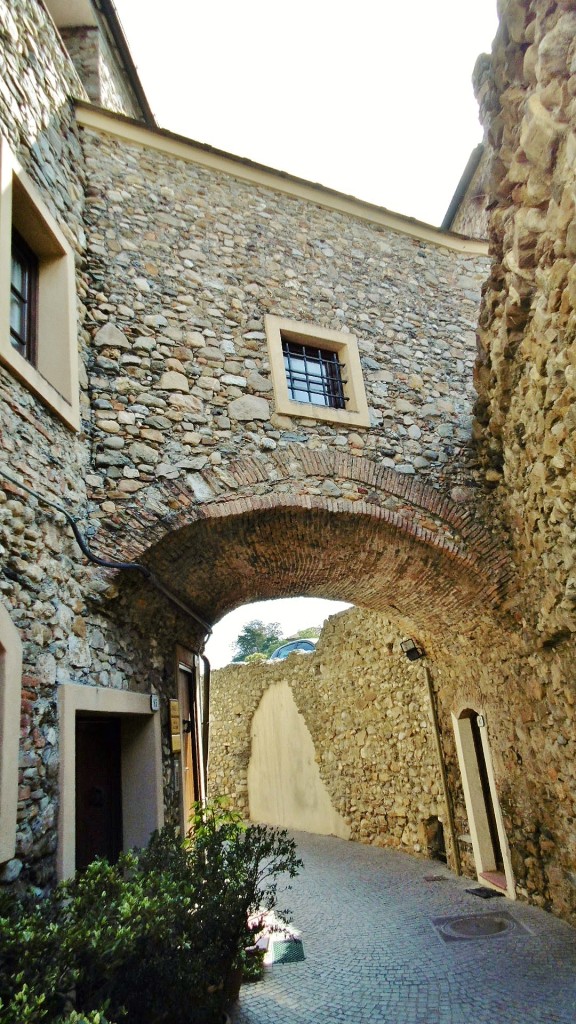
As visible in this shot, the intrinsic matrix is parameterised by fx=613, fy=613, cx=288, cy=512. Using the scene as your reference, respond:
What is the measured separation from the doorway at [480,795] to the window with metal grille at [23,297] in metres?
5.44

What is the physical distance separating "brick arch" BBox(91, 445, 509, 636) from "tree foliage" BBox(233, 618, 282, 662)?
26.3m

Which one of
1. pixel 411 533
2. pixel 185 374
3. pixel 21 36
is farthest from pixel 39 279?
pixel 411 533

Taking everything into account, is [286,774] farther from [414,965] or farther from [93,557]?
[93,557]

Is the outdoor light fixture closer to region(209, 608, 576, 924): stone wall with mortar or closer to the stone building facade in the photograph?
region(209, 608, 576, 924): stone wall with mortar

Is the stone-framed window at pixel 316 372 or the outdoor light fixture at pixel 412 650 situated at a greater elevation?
the stone-framed window at pixel 316 372

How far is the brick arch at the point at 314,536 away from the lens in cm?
438

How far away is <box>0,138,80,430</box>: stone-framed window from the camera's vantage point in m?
3.66

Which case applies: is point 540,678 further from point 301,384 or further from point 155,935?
point 155,935

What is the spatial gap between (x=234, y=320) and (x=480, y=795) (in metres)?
5.82

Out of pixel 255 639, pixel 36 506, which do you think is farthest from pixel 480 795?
pixel 255 639

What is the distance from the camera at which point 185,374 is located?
4.75 meters

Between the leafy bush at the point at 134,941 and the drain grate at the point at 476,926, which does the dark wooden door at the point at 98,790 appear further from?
the drain grate at the point at 476,926

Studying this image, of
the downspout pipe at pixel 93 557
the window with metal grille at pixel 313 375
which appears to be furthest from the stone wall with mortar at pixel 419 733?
the downspout pipe at pixel 93 557

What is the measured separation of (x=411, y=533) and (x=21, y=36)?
449 cm
